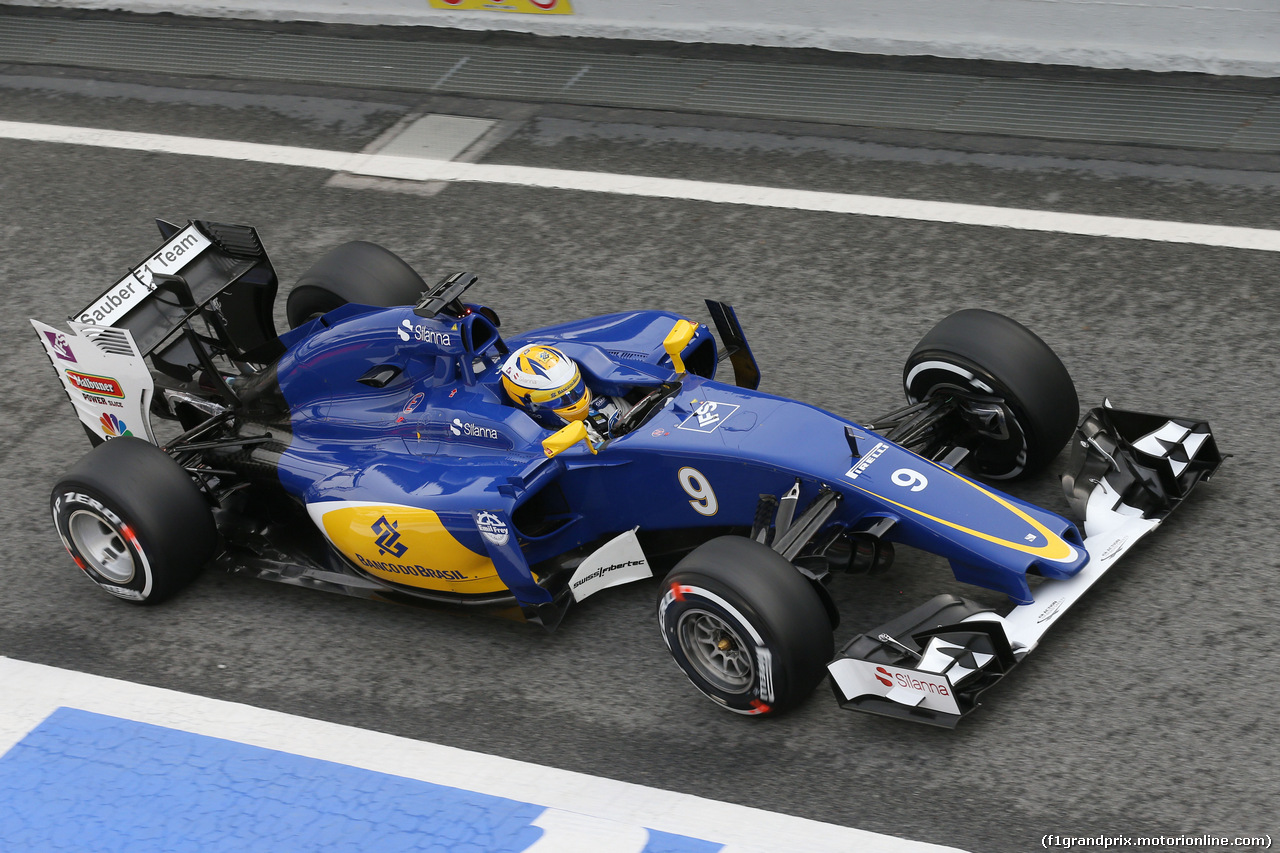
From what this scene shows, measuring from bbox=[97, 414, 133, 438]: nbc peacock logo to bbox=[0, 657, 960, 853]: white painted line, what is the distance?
1140mm

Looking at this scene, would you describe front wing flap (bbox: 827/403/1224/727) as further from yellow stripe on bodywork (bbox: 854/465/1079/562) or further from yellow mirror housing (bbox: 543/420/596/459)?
yellow mirror housing (bbox: 543/420/596/459)

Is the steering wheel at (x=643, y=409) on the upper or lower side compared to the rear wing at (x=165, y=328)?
lower

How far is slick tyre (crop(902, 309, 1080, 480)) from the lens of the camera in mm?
5738

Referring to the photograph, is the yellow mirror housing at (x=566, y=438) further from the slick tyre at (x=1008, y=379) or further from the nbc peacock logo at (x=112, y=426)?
the nbc peacock logo at (x=112, y=426)

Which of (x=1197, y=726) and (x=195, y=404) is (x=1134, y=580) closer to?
(x=1197, y=726)

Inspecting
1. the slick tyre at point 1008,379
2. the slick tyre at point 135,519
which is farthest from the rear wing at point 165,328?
the slick tyre at point 1008,379

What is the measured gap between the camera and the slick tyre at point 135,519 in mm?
5754

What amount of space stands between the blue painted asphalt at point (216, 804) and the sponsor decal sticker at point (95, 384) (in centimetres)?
157

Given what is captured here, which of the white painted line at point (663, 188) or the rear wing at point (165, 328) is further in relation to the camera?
the white painted line at point (663, 188)

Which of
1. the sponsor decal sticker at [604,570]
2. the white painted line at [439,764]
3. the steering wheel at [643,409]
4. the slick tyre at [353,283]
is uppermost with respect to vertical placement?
the slick tyre at [353,283]

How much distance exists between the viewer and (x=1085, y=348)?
23.0ft

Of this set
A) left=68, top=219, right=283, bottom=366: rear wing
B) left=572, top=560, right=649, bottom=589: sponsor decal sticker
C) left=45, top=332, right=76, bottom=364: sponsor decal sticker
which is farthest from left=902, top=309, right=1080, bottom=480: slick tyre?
left=45, top=332, right=76, bottom=364: sponsor decal sticker

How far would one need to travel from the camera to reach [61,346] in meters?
6.39

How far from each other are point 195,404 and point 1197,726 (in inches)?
182
